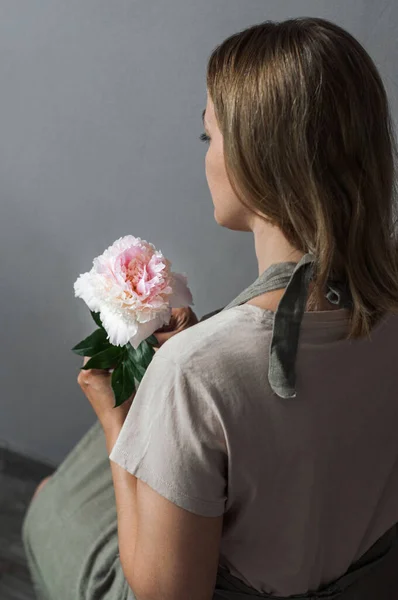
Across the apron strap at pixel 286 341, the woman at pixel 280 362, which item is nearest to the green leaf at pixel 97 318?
the woman at pixel 280 362

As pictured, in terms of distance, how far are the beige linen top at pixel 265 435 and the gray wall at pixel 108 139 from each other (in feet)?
1.79

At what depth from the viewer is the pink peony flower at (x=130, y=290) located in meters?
0.93

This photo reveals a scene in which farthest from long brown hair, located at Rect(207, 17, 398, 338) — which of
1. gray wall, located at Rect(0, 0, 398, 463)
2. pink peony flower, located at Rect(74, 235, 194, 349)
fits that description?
gray wall, located at Rect(0, 0, 398, 463)

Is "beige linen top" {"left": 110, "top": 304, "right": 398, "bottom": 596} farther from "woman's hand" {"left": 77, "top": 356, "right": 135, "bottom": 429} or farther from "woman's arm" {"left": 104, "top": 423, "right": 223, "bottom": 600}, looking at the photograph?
"woman's hand" {"left": 77, "top": 356, "right": 135, "bottom": 429}

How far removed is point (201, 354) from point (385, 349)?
0.23m

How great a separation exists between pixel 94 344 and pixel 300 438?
35 centimetres

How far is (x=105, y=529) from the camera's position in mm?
1104

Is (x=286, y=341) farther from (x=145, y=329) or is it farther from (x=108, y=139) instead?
(x=108, y=139)

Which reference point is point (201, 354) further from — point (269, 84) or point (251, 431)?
point (269, 84)

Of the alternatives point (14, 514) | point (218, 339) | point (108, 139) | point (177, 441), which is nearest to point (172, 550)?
point (177, 441)

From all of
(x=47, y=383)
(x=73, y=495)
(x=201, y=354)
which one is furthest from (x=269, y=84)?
(x=47, y=383)

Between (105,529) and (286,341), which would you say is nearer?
(286,341)

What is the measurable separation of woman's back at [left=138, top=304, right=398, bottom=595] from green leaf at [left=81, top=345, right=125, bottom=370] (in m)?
Result: 0.26

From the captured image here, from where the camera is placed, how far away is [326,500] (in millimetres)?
865
